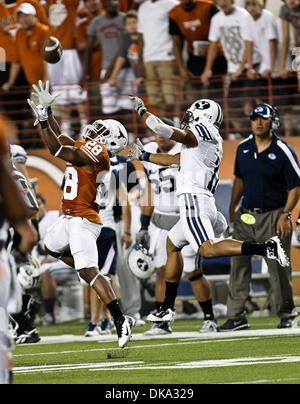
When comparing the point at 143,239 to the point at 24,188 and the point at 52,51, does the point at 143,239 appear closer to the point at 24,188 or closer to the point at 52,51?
the point at 52,51

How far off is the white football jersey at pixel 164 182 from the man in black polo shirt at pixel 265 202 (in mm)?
835

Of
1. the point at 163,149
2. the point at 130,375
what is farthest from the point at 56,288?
the point at 130,375

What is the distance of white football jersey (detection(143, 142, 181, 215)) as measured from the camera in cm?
1083

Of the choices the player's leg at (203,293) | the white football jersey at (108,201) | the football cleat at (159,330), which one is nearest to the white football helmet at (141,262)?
the white football jersey at (108,201)

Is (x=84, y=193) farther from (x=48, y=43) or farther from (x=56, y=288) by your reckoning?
(x=56, y=288)

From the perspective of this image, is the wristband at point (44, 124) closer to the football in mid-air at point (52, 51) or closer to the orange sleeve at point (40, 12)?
the football in mid-air at point (52, 51)

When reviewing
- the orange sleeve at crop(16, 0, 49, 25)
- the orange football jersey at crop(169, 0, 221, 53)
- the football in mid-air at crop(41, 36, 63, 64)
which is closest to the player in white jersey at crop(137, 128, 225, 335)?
the football in mid-air at crop(41, 36, 63, 64)

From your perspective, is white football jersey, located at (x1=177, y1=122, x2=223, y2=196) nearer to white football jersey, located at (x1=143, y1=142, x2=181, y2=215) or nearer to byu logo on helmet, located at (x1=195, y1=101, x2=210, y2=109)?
byu logo on helmet, located at (x1=195, y1=101, x2=210, y2=109)

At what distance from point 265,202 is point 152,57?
4.30m

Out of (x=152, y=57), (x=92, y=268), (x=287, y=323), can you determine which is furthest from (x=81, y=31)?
(x=92, y=268)

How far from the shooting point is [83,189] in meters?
8.60

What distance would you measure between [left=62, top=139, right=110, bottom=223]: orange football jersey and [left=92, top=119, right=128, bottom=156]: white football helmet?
345 millimetres

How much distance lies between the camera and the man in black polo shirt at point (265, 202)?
995 cm

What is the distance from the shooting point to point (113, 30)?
13.8 meters
